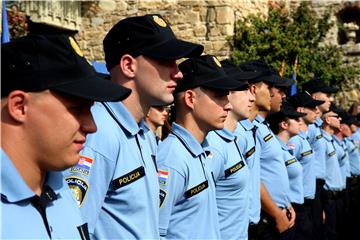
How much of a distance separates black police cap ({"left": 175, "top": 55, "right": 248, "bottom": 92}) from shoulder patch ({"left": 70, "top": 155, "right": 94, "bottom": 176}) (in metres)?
1.35

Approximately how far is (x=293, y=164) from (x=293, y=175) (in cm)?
12

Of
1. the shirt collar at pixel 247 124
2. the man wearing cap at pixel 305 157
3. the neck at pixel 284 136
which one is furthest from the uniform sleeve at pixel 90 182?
the man wearing cap at pixel 305 157

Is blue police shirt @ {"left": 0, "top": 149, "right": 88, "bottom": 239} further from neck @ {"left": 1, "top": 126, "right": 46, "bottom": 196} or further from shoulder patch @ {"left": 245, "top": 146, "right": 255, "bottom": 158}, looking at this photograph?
shoulder patch @ {"left": 245, "top": 146, "right": 255, "bottom": 158}

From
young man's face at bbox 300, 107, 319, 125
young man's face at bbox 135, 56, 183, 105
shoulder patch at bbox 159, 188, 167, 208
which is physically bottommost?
young man's face at bbox 300, 107, 319, 125

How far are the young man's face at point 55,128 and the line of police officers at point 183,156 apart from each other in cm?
6

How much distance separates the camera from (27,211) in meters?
1.68

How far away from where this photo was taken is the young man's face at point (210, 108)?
3486 mm

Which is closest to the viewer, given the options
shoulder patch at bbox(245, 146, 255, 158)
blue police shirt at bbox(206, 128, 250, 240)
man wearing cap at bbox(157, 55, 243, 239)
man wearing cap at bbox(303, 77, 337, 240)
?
man wearing cap at bbox(157, 55, 243, 239)

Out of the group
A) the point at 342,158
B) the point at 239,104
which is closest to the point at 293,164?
the point at 239,104

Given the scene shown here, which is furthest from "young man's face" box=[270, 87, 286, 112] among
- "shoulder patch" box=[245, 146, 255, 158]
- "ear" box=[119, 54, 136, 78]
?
"ear" box=[119, 54, 136, 78]

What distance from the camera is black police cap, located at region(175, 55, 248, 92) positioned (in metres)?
3.53

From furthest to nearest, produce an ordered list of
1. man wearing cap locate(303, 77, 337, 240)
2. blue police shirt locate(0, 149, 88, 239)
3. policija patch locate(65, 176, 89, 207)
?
man wearing cap locate(303, 77, 337, 240), policija patch locate(65, 176, 89, 207), blue police shirt locate(0, 149, 88, 239)

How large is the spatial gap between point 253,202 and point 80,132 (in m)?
2.81

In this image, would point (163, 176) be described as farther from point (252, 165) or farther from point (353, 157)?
point (353, 157)
